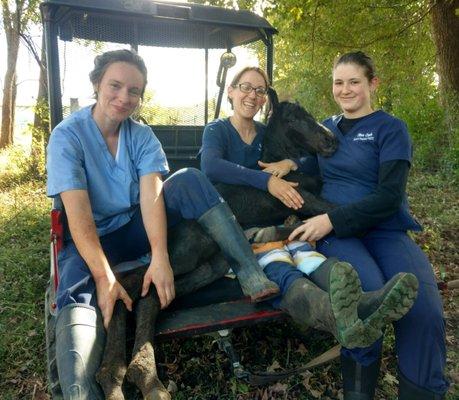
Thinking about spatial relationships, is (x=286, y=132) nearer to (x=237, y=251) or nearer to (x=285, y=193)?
(x=285, y=193)

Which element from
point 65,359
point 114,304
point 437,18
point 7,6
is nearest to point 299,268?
point 114,304

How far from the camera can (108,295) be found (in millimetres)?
2215

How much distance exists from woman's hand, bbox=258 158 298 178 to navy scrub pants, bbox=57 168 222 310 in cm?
74

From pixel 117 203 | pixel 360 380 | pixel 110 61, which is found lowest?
pixel 360 380

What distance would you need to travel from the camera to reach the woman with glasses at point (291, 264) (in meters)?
1.85

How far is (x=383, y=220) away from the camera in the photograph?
2.69 m

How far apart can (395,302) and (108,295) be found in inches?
51.7

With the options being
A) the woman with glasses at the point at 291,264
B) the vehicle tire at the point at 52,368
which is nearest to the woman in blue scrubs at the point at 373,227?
the woman with glasses at the point at 291,264

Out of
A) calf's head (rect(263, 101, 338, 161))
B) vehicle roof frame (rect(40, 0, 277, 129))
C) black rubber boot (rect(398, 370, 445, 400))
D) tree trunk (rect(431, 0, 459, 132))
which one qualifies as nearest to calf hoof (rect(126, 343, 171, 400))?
black rubber boot (rect(398, 370, 445, 400))

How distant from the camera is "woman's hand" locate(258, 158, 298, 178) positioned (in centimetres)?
325

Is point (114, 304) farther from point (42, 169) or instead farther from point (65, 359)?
point (42, 169)

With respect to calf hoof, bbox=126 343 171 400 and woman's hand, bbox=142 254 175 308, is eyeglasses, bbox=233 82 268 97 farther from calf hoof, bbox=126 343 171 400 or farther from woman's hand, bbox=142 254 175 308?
calf hoof, bbox=126 343 171 400

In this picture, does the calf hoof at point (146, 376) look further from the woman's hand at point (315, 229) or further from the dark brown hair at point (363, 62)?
the dark brown hair at point (363, 62)

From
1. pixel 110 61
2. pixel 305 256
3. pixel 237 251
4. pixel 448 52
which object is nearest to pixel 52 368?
pixel 237 251
